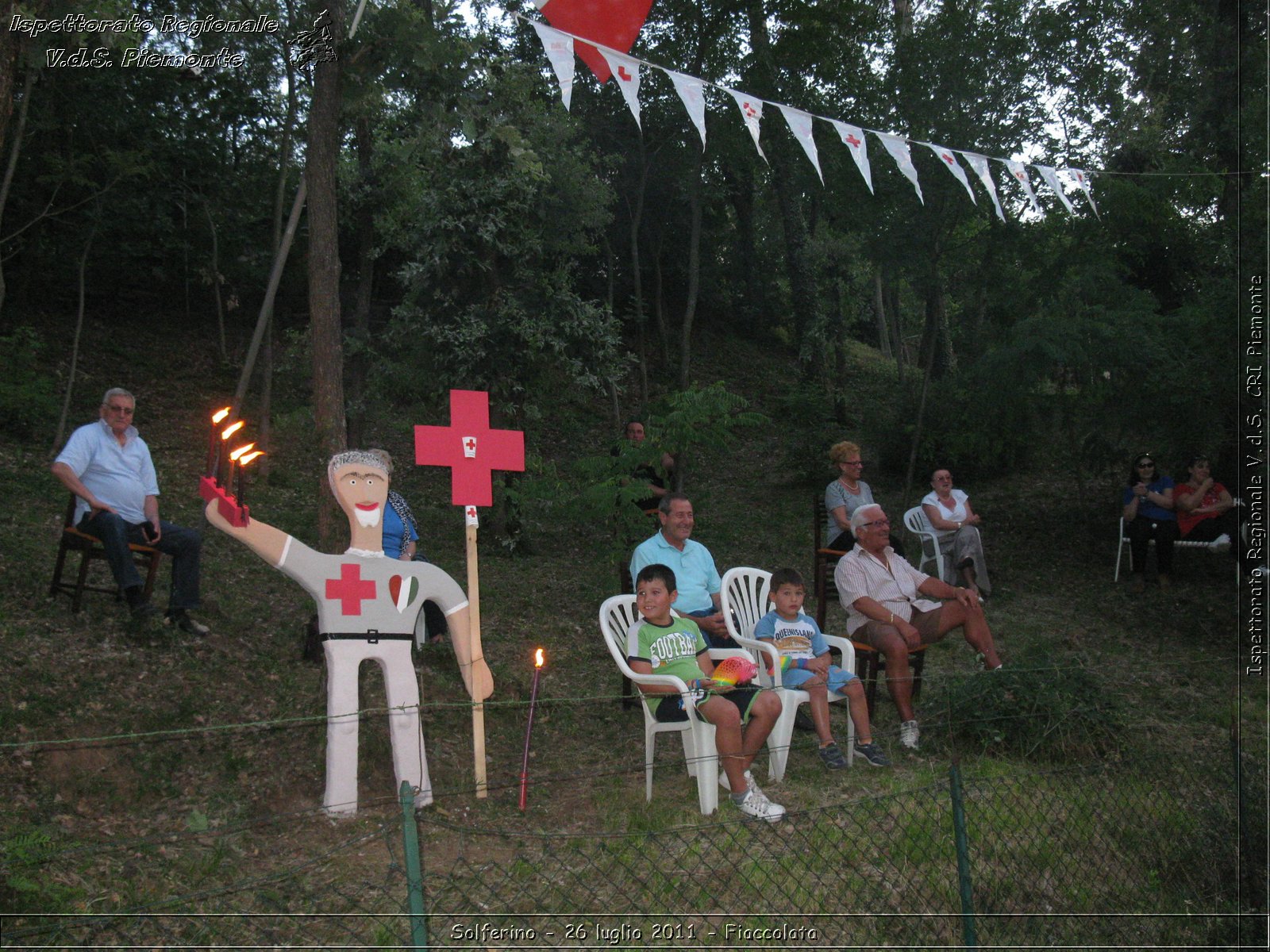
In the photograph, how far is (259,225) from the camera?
14023mm

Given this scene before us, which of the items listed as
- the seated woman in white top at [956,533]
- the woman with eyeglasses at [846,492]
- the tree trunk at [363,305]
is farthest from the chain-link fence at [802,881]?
the tree trunk at [363,305]

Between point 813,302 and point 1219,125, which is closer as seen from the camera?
point 1219,125

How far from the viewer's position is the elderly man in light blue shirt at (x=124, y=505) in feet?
18.3

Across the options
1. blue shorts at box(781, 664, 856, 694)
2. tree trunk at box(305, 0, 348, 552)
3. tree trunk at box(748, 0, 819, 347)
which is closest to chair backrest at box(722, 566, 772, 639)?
blue shorts at box(781, 664, 856, 694)

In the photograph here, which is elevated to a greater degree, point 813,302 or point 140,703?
point 813,302

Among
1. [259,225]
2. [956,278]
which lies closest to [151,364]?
[259,225]

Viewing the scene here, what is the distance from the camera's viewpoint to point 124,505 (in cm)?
582

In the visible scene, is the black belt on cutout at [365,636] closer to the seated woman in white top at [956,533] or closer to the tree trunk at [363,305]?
the seated woman in white top at [956,533]

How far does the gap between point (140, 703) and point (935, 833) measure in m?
3.66

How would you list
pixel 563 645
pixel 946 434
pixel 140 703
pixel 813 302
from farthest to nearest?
pixel 813 302 → pixel 946 434 → pixel 563 645 → pixel 140 703

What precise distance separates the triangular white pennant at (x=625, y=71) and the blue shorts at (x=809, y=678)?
3057 mm

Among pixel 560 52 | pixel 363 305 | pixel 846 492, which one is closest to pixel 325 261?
pixel 560 52

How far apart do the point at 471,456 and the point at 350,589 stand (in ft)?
2.63

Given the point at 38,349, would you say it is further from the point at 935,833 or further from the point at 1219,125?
the point at 1219,125
